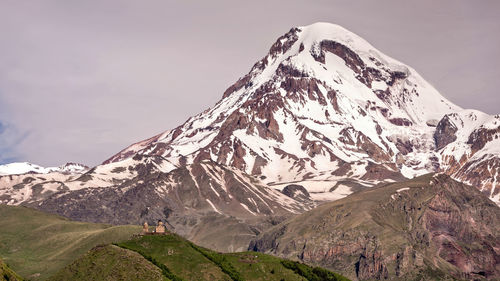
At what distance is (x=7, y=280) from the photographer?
196 metres
